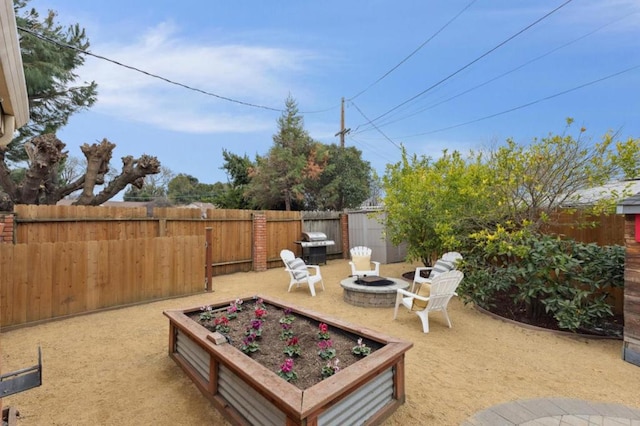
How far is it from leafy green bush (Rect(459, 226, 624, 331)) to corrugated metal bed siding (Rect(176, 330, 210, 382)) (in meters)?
3.90

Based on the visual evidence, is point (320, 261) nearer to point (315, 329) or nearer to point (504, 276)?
point (504, 276)

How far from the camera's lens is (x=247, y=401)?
216 cm

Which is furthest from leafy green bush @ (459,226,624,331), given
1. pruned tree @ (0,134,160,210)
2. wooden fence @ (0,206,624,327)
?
pruned tree @ (0,134,160,210)

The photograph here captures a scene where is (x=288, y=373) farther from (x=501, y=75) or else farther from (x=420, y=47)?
(x=501, y=75)

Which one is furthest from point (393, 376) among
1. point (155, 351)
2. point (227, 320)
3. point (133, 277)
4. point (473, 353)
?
point (133, 277)

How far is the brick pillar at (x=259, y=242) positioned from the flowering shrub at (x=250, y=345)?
5.67 meters

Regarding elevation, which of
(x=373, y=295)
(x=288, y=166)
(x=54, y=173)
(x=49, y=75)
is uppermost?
(x=49, y=75)

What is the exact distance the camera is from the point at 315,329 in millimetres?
3189

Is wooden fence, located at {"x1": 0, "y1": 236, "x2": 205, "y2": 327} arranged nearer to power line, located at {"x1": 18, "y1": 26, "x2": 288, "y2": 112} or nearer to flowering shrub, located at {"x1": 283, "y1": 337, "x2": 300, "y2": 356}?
power line, located at {"x1": 18, "y1": 26, "x2": 288, "y2": 112}

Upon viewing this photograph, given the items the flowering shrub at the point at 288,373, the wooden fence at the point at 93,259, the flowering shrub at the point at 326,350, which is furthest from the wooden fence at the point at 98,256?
the flowering shrub at the point at 288,373

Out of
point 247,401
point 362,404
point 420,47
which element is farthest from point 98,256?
point 420,47

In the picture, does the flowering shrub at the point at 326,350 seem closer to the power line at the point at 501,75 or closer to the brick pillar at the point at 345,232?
the power line at the point at 501,75

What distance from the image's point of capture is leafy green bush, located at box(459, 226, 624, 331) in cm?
380

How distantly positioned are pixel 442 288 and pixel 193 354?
3.11m
